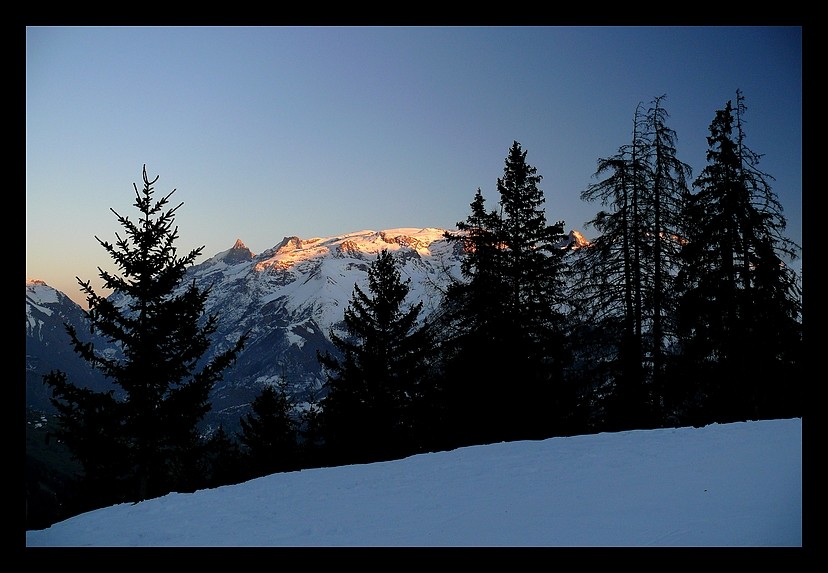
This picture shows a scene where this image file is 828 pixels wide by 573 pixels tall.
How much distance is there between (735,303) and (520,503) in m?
13.0

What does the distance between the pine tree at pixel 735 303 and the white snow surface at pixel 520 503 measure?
528cm

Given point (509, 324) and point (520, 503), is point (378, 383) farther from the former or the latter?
point (520, 503)

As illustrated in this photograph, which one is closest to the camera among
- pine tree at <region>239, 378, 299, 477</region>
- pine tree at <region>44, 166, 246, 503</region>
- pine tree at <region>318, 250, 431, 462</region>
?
pine tree at <region>44, 166, 246, 503</region>

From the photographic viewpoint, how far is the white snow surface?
633 centimetres

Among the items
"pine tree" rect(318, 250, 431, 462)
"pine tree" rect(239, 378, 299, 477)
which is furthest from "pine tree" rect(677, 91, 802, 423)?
"pine tree" rect(239, 378, 299, 477)

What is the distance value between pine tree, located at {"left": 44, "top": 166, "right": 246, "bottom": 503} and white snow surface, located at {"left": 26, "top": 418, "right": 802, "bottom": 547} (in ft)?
18.8

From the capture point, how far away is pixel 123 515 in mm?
9328

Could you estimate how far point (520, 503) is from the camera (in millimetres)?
7902

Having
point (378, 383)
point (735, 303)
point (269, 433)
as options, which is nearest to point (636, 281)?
point (735, 303)

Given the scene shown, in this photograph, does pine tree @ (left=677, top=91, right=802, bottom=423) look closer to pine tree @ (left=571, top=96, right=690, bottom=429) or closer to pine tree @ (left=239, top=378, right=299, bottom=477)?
pine tree @ (left=571, top=96, right=690, bottom=429)

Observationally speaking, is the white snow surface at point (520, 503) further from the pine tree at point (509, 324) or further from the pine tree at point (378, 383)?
the pine tree at point (378, 383)

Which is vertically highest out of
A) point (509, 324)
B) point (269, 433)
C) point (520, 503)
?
point (509, 324)
